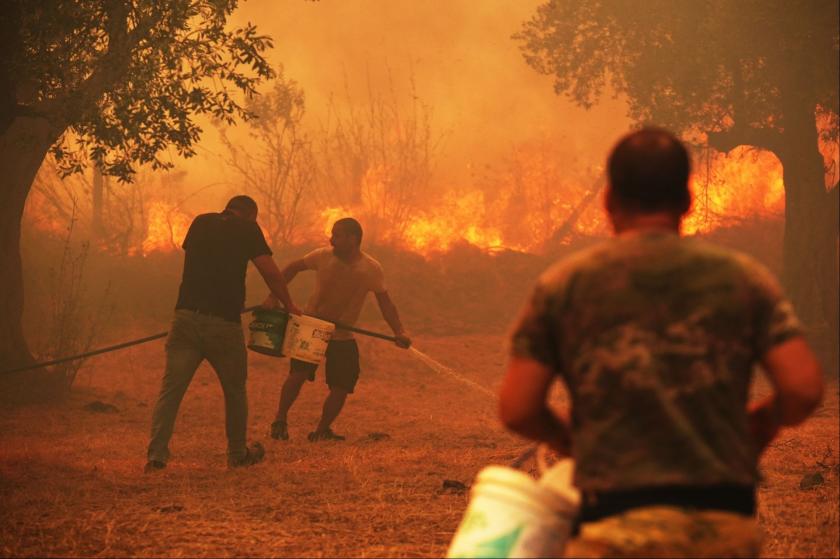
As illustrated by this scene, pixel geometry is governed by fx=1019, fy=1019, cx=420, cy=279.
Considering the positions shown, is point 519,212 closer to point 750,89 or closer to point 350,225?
point 750,89

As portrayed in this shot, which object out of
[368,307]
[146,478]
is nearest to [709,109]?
[368,307]

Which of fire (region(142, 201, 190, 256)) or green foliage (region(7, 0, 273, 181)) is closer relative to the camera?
green foliage (region(7, 0, 273, 181))

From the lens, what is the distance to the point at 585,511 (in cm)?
237

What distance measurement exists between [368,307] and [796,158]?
8184 mm

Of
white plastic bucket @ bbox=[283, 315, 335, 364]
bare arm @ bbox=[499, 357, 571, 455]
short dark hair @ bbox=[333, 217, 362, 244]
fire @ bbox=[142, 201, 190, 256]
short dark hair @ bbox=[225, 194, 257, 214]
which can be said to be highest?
fire @ bbox=[142, 201, 190, 256]

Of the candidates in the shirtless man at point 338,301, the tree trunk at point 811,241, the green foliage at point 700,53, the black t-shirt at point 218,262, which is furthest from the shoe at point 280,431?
the tree trunk at point 811,241

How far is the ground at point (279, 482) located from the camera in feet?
18.6

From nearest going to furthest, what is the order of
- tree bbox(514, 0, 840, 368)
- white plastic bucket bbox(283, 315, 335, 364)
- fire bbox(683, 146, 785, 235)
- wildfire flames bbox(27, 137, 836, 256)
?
white plastic bucket bbox(283, 315, 335, 364) < tree bbox(514, 0, 840, 368) < wildfire flames bbox(27, 137, 836, 256) < fire bbox(683, 146, 785, 235)

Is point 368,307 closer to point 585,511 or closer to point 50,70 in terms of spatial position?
point 50,70

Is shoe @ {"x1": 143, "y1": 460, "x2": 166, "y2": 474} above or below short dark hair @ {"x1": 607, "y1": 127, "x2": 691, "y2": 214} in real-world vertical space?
below

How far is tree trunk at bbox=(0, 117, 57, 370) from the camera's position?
12.2 meters

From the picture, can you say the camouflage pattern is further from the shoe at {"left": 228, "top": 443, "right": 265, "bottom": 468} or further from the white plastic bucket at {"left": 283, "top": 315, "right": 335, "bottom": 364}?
the white plastic bucket at {"left": 283, "top": 315, "right": 335, "bottom": 364}

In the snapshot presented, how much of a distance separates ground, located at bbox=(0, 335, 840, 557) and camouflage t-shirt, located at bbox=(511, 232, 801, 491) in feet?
10.9

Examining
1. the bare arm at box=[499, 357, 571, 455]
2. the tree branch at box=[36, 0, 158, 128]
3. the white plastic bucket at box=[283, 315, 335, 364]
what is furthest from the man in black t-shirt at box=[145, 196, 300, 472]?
the bare arm at box=[499, 357, 571, 455]
